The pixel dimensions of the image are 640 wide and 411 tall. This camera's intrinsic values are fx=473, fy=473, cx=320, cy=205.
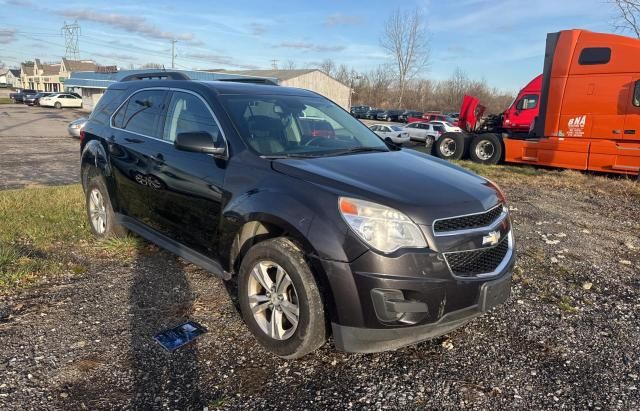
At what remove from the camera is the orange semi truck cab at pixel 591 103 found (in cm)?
1106

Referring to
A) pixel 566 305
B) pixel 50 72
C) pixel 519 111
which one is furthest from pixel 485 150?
pixel 50 72

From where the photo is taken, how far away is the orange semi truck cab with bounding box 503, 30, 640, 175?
36.3ft

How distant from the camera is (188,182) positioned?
3.73 metres

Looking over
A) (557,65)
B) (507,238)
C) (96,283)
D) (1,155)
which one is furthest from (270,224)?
(1,155)

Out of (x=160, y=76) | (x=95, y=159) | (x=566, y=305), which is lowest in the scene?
(x=566, y=305)

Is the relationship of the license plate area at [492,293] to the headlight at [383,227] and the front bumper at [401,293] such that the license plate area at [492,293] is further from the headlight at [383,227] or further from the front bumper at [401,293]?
the headlight at [383,227]

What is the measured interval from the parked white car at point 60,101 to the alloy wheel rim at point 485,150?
48.5 metres

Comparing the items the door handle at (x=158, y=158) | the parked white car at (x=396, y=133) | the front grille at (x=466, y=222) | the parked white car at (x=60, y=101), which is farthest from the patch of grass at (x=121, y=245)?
the parked white car at (x=60, y=101)

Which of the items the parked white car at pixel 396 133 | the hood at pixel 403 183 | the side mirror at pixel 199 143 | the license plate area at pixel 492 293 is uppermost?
the parked white car at pixel 396 133

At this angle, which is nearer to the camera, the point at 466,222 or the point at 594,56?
the point at 466,222

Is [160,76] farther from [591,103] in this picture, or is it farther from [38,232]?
[591,103]

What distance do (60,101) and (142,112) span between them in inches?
2090

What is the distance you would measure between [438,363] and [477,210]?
3.37 feet

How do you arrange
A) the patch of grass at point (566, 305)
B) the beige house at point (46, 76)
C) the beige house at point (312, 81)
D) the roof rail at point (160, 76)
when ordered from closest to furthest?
the patch of grass at point (566, 305)
the roof rail at point (160, 76)
the beige house at point (312, 81)
the beige house at point (46, 76)
